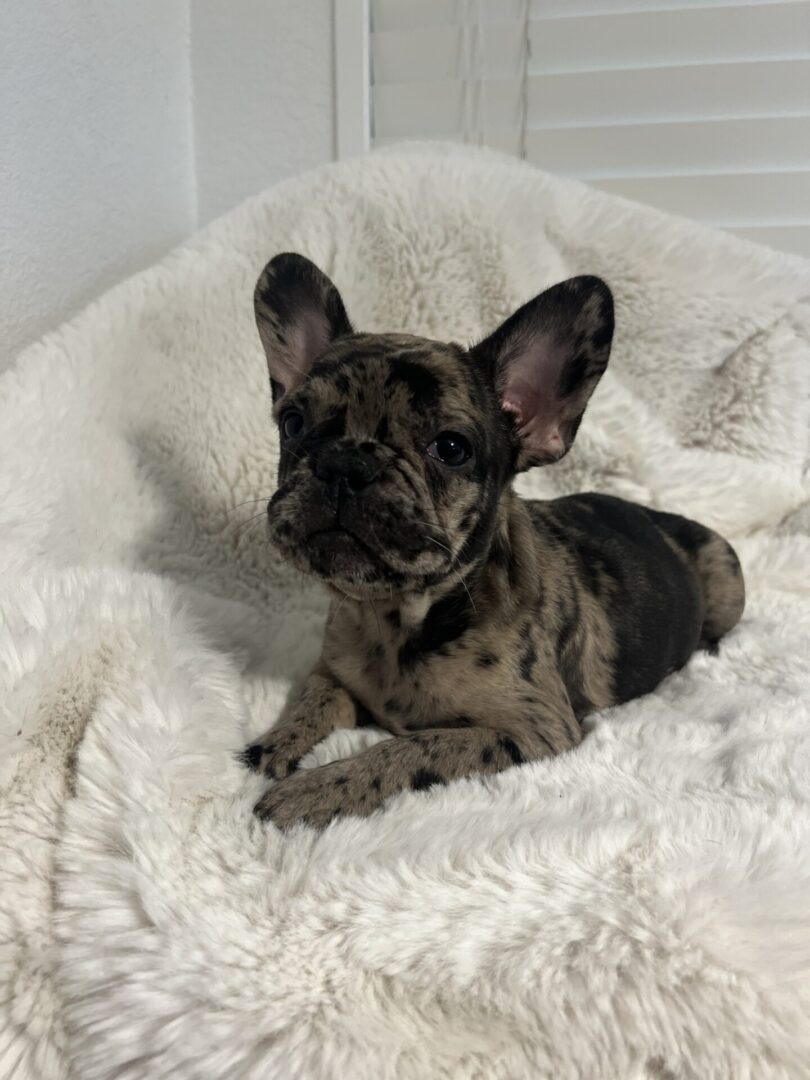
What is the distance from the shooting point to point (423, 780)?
1.39 metres

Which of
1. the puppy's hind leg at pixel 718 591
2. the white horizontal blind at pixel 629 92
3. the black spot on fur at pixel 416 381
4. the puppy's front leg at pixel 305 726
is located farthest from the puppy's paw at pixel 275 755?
the white horizontal blind at pixel 629 92

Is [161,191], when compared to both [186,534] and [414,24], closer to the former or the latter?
[414,24]

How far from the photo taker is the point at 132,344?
91.7 inches

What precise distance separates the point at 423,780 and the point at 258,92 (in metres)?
2.67

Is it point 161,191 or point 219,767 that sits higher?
point 161,191

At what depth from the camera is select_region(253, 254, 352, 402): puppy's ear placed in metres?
1.71

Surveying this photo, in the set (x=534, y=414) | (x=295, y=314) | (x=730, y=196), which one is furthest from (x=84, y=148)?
(x=730, y=196)

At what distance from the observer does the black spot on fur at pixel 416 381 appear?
1438 mm

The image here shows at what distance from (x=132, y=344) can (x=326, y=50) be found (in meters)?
1.44

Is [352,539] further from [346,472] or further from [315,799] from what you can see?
[315,799]

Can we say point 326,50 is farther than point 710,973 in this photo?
Yes

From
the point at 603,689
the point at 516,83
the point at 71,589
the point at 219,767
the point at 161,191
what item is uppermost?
the point at 516,83

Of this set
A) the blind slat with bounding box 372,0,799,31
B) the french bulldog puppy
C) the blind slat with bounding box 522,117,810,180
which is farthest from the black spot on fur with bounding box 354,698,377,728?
the blind slat with bounding box 372,0,799,31

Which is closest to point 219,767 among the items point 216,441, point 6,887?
point 6,887
